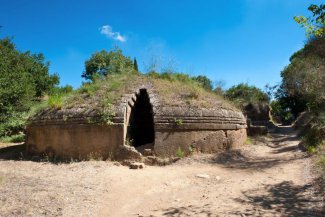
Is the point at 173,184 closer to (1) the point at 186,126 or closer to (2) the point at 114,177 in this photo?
(2) the point at 114,177

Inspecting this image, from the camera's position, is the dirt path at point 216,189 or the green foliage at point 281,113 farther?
the green foliage at point 281,113

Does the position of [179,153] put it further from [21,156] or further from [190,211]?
[21,156]

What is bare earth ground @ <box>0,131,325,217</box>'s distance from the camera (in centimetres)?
455

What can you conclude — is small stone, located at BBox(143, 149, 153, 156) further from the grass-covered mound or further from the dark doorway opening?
the dark doorway opening

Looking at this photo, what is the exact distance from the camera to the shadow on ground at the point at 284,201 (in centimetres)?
430

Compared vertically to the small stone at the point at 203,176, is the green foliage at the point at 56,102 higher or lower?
higher

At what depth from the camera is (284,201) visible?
4820mm

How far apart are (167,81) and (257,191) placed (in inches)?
253

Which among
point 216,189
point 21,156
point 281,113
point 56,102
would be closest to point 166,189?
point 216,189

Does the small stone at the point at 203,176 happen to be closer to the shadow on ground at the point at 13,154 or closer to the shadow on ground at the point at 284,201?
the shadow on ground at the point at 284,201

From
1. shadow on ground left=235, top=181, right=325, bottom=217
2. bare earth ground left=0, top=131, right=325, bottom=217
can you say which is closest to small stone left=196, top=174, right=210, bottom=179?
bare earth ground left=0, top=131, right=325, bottom=217

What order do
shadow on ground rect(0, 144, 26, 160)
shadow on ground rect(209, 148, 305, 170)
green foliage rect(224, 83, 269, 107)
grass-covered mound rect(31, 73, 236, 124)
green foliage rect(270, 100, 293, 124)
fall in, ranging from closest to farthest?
1. shadow on ground rect(209, 148, 305, 170)
2. grass-covered mound rect(31, 73, 236, 124)
3. shadow on ground rect(0, 144, 26, 160)
4. green foliage rect(224, 83, 269, 107)
5. green foliage rect(270, 100, 293, 124)

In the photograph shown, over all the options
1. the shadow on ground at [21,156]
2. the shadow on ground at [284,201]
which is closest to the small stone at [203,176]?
the shadow on ground at [284,201]

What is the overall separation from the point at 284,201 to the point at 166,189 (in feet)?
7.40
